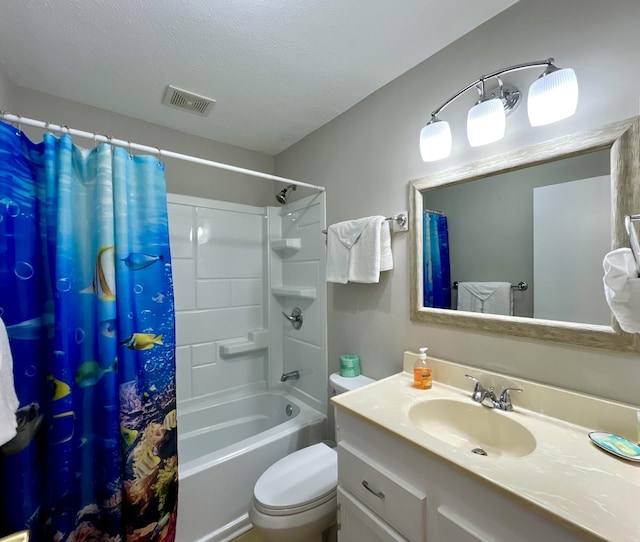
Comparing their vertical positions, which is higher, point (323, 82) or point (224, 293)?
point (323, 82)

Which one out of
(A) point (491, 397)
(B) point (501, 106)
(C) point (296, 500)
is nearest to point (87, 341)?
(C) point (296, 500)

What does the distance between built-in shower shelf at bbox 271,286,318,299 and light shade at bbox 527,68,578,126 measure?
4.82 ft

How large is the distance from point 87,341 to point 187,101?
1.40 m

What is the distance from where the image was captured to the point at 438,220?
4.43ft

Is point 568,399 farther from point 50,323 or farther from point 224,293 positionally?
point 224,293

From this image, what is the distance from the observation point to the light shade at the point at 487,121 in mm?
1046

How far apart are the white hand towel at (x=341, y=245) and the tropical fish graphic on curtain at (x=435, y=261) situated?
0.34 metres

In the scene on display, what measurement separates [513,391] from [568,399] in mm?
159

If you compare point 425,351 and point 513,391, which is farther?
point 425,351

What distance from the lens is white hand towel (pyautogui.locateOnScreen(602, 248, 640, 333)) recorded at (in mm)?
734

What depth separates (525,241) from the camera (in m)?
1.09

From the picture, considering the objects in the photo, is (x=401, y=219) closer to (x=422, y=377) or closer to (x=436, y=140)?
(x=436, y=140)

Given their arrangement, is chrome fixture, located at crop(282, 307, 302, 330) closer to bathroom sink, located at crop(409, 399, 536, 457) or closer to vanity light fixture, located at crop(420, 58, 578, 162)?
bathroom sink, located at crop(409, 399, 536, 457)

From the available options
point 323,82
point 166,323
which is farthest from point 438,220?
point 166,323
